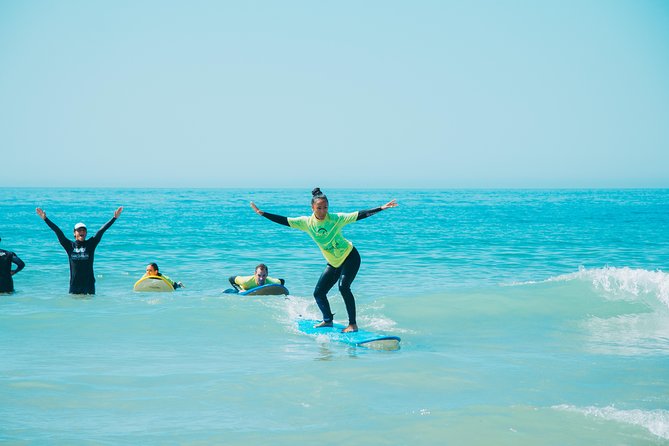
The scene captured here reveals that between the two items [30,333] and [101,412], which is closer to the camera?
[101,412]

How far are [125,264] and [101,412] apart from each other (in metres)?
16.3

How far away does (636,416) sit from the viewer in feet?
20.2

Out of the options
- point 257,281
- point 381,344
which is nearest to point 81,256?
point 257,281

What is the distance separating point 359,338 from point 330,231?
1.49 metres

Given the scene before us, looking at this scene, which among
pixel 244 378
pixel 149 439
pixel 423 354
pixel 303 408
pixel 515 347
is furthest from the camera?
Result: pixel 515 347

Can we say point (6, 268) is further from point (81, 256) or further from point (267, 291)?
point (267, 291)

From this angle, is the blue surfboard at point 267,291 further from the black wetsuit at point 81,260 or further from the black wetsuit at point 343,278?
the black wetsuit at point 343,278

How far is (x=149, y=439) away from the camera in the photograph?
223 inches

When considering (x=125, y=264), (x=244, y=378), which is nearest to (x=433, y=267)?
(x=125, y=264)

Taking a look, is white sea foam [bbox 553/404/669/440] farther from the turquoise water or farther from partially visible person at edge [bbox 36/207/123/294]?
partially visible person at edge [bbox 36/207/123/294]

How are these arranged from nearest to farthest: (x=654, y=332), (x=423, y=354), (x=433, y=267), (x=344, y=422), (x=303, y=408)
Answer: (x=344, y=422)
(x=303, y=408)
(x=423, y=354)
(x=654, y=332)
(x=433, y=267)

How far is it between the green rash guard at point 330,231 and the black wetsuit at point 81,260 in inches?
179

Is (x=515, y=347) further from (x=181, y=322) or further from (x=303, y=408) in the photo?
(x=181, y=322)

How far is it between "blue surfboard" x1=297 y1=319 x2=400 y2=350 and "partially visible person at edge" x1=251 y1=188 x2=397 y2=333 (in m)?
0.20
